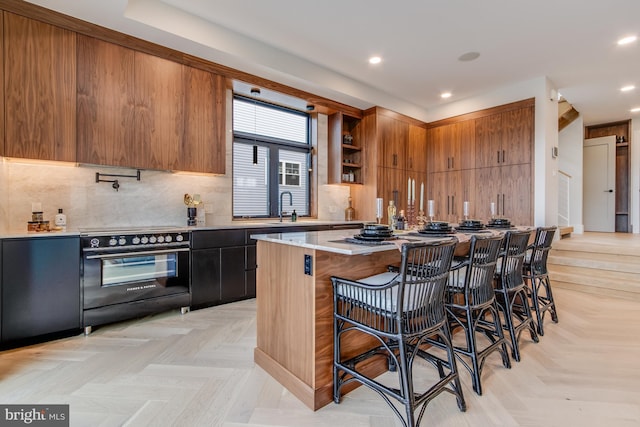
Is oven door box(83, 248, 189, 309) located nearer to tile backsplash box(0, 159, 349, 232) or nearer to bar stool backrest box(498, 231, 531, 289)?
tile backsplash box(0, 159, 349, 232)

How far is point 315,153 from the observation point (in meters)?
5.16

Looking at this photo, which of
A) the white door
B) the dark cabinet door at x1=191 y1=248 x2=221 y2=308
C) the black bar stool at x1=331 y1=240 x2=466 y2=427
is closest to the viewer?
the black bar stool at x1=331 y1=240 x2=466 y2=427

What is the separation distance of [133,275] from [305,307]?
202 centimetres

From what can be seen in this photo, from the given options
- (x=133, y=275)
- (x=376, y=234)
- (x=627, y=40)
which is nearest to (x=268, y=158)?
(x=133, y=275)

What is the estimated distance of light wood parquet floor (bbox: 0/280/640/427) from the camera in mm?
1656

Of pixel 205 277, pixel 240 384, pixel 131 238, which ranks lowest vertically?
pixel 240 384

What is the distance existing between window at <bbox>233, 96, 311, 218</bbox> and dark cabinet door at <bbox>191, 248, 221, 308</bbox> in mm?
1028

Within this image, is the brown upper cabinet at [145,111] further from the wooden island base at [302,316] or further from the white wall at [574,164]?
the white wall at [574,164]

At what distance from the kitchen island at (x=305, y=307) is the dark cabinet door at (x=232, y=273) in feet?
4.79

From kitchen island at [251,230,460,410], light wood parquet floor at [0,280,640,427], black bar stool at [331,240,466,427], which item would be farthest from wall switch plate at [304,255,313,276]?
light wood parquet floor at [0,280,640,427]

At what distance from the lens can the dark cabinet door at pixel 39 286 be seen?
7.73ft

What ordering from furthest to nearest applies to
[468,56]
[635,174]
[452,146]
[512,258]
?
1. [635,174]
2. [452,146]
3. [468,56]
4. [512,258]

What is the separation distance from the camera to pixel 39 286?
2.47m

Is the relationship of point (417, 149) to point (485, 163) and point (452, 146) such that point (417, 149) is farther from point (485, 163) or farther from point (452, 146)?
point (485, 163)
